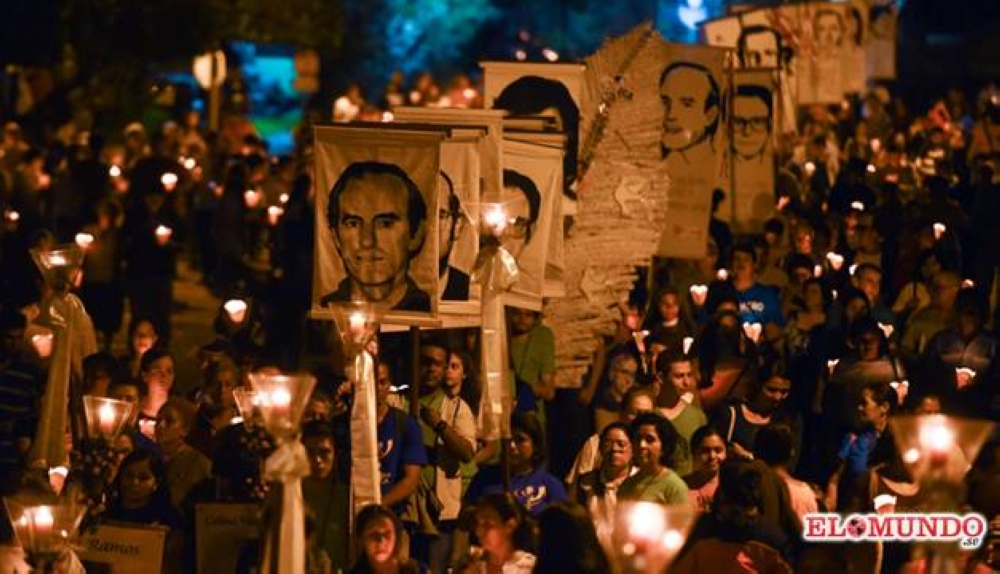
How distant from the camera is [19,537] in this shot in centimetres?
934

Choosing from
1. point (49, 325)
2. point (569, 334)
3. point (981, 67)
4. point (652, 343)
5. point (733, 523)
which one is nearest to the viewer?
point (733, 523)

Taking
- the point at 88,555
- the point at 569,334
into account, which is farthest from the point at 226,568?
the point at 569,334

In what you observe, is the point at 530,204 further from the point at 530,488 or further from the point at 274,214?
the point at 274,214

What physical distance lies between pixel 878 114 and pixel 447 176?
18518 mm

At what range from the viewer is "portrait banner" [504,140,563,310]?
14.2 m

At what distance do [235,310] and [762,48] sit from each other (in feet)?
40.0

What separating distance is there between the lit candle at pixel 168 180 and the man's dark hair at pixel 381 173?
8.72 m

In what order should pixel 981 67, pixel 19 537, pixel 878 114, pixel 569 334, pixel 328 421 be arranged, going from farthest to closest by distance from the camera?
pixel 981 67
pixel 878 114
pixel 569 334
pixel 328 421
pixel 19 537

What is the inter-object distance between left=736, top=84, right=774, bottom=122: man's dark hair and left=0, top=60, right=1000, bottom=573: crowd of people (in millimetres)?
829

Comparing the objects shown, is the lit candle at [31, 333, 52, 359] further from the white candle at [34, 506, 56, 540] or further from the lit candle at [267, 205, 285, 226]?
the lit candle at [267, 205, 285, 226]

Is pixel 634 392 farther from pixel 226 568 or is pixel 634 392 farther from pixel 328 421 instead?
pixel 226 568

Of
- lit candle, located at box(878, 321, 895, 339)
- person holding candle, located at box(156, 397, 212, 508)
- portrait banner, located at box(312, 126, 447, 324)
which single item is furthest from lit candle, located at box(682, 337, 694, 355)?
person holding candle, located at box(156, 397, 212, 508)

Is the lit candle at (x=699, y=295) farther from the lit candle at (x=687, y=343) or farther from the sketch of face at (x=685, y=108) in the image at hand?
the sketch of face at (x=685, y=108)

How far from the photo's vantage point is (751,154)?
2145 cm
